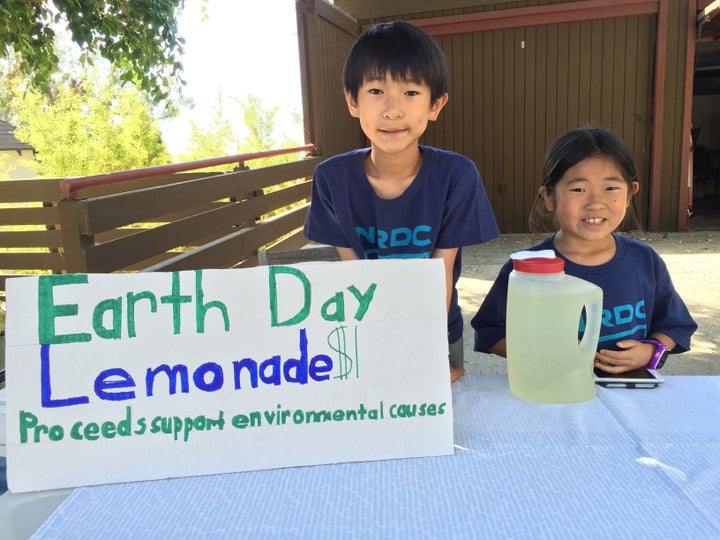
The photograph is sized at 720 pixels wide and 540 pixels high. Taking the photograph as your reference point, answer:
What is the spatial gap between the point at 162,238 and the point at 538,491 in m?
3.34

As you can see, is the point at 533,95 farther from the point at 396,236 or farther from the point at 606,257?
the point at 396,236

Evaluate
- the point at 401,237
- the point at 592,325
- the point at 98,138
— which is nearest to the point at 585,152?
the point at 401,237

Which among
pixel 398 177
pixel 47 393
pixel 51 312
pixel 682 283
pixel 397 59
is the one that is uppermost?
A: pixel 397 59

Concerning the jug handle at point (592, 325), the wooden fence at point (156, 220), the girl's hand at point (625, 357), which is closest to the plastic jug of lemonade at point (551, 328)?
the jug handle at point (592, 325)

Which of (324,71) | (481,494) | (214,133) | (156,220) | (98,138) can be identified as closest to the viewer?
(481,494)

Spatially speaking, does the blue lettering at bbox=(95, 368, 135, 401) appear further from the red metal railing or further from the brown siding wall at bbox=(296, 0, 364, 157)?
the brown siding wall at bbox=(296, 0, 364, 157)

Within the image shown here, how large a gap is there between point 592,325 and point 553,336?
69 mm

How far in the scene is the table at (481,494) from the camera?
28.7 inches

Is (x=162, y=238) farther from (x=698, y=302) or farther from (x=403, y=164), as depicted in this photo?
(x=698, y=302)

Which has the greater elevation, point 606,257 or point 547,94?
point 547,94

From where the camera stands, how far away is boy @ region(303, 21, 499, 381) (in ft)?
4.12

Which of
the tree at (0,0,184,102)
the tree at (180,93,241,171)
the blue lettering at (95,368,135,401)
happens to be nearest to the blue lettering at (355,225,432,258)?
the blue lettering at (95,368,135,401)

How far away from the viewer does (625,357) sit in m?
1.23

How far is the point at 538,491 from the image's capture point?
791 millimetres
